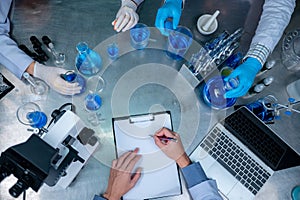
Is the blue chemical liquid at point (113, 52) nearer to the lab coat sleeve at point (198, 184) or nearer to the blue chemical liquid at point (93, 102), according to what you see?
the blue chemical liquid at point (93, 102)

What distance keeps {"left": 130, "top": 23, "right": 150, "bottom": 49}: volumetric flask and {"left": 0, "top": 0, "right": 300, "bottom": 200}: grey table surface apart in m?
0.03

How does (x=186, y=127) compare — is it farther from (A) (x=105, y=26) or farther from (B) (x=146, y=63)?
(A) (x=105, y=26)

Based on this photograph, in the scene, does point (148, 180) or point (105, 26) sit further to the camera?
point (105, 26)

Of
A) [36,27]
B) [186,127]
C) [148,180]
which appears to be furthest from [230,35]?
[36,27]

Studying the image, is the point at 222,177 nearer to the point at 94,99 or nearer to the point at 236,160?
the point at 236,160

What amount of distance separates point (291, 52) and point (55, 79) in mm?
926

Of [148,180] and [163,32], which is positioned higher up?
[163,32]

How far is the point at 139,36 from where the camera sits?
1146 mm

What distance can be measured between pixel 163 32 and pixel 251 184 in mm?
649

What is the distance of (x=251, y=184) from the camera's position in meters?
1.06

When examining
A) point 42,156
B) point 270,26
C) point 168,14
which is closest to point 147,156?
point 42,156

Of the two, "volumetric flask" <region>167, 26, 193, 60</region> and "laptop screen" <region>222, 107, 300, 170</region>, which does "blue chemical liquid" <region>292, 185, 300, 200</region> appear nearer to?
"laptop screen" <region>222, 107, 300, 170</region>

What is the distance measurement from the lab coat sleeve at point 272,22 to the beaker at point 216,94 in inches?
8.0

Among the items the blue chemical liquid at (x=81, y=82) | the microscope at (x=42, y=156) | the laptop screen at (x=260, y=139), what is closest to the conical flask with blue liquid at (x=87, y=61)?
the blue chemical liquid at (x=81, y=82)
